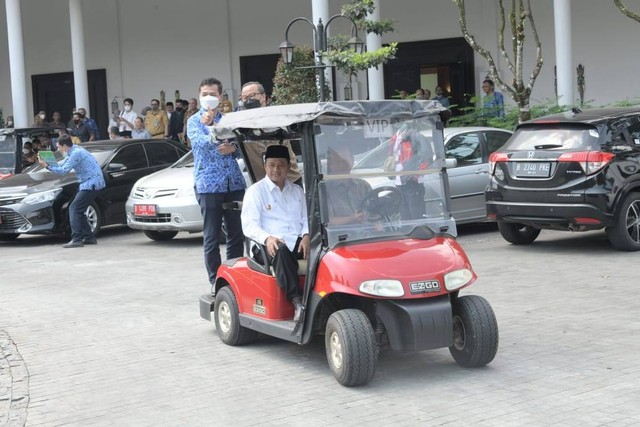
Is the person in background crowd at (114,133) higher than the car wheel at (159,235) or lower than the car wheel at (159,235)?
higher

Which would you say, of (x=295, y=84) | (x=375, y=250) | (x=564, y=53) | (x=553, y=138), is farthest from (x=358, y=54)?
(x=375, y=250)

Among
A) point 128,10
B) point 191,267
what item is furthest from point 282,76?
point 128,10

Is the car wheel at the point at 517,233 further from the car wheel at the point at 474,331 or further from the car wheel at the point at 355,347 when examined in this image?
the car wheel at the point at 355,347

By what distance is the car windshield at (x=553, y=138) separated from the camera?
37.0 ft

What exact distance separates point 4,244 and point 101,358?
8809mm

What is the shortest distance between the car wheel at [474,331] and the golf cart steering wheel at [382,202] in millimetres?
771

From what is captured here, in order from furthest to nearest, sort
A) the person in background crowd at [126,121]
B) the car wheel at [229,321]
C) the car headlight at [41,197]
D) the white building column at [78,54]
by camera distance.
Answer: the white building column at [78,54] → the person in background crowd at [126,121] → the car headlight at [41,197] → the car wheel at [229,321]

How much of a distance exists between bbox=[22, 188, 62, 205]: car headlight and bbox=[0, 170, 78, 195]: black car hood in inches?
3.7

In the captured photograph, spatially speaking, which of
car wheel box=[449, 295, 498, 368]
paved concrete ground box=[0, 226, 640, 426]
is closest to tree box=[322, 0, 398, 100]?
paved concrete ground box=[0, 226, 640, 426]

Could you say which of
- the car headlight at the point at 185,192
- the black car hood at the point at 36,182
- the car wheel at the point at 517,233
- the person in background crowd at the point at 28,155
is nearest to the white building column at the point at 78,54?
the person in background crowd at the point at 28,155

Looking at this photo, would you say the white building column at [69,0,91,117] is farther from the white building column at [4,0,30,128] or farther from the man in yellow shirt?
the man in yellow shirt

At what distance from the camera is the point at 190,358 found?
7.36 meters

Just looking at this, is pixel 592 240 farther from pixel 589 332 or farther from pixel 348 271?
pixel 348 271

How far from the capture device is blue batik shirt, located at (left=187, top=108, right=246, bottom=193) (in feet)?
27.5
